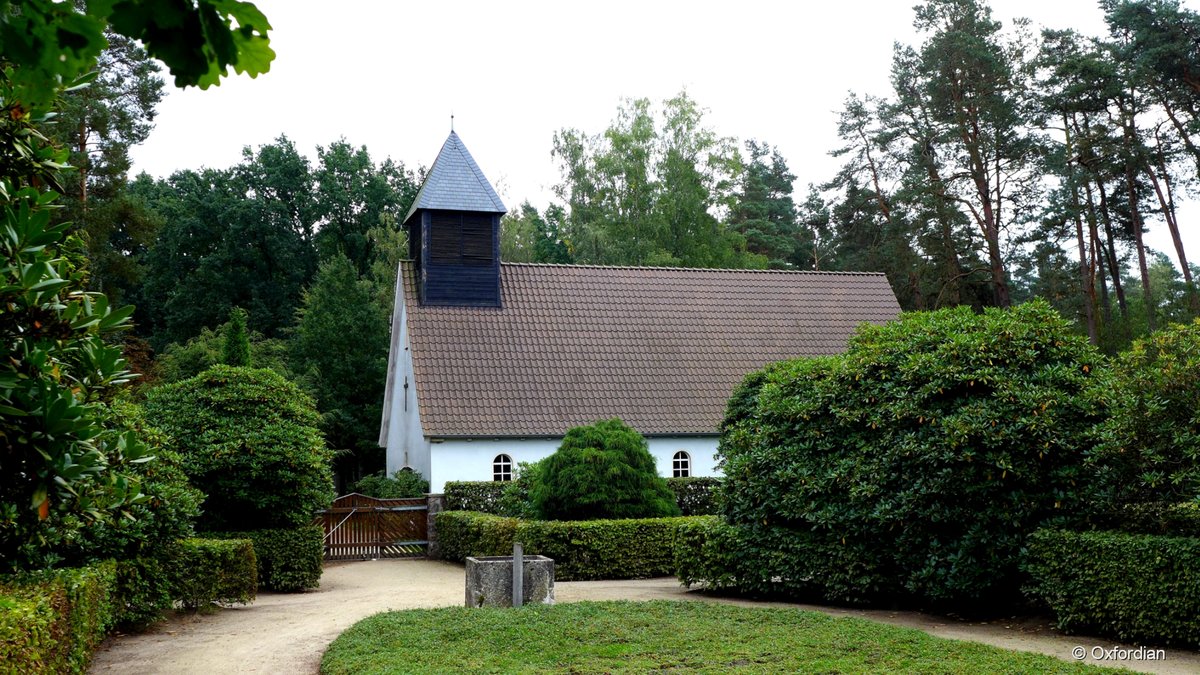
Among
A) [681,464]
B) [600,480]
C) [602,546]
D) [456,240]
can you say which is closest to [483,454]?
[681,464]

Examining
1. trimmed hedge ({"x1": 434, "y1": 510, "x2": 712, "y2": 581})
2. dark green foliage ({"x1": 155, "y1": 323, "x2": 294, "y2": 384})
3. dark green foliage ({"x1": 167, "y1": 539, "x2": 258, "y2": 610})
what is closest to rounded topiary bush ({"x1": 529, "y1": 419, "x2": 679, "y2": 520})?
trimmed hedge ({"x1": 434, "y1": 510, "x2": 712, "y2": 581})

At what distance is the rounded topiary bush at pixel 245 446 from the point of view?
17.1 metres

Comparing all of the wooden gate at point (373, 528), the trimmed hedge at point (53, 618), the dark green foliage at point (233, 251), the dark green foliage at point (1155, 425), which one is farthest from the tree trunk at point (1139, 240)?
the dark green foliage at point (233, 251)

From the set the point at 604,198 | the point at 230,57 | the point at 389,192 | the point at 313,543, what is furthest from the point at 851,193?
the point at 230,57

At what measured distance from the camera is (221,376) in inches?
715

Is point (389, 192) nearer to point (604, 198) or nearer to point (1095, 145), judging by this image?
point (604, 198)

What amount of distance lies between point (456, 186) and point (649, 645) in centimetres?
2276

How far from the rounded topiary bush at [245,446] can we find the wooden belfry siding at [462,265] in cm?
1188

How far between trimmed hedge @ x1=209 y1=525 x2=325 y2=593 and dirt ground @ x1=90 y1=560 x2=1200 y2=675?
0.32m

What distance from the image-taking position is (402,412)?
31.4 m

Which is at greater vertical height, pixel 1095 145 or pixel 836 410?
pixel 1095 145

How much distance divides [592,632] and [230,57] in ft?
29.1

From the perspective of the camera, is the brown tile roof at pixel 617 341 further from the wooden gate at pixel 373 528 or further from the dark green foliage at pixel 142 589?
the dark green foliage at pixel 142 589

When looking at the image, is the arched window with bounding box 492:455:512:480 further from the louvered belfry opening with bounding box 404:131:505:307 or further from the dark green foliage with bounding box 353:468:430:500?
the louvered belfry opening with bounding box 404:131:505:307
